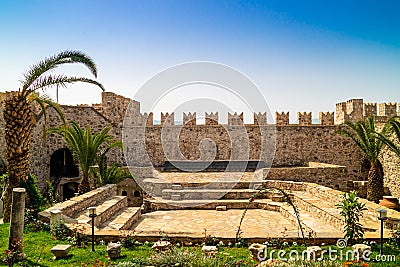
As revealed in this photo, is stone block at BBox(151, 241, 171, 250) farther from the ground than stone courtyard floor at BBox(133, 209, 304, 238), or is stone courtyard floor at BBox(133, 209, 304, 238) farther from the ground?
stone block at BBox(151, 241, 171, 250)

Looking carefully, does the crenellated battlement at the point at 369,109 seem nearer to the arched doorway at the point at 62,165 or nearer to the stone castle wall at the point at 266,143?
the stone castle wall at the point at 266,143

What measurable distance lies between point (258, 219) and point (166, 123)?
30.1 ft

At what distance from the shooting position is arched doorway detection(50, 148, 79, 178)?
18219 millimetres

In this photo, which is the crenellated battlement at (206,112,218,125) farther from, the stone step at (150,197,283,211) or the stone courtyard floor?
the stone courtyard floor

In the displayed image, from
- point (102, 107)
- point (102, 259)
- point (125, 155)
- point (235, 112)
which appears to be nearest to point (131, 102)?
point (102, 107)

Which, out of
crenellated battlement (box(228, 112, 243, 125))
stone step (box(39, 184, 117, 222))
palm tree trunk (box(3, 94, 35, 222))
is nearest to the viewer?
palm tree trunk (box(3, 94, 35, 222))

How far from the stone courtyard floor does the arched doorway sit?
324 inches

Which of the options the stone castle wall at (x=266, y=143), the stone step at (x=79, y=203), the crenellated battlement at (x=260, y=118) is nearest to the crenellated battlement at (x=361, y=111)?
the stone castle wall at (x=266, y=143)

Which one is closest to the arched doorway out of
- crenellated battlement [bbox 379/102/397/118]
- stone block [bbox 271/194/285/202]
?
stone block [bbox 271/194/285/202]

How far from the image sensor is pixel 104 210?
9.47 metres

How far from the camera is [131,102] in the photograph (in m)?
18.8

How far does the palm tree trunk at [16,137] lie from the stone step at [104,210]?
161cm

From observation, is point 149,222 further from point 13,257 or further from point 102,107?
point 102,107

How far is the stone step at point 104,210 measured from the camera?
868 centimetres
